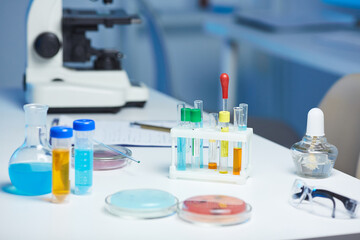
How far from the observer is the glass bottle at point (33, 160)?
946mm

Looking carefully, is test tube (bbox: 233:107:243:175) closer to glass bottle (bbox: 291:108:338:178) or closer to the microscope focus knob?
glass bottle (bbox: 291:108:338:178)

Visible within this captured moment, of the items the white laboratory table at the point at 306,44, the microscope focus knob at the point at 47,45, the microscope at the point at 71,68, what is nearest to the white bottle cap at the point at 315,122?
the microscope at the point at 71,68

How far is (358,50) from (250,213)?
5.29ft

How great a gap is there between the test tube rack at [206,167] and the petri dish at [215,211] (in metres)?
0.12

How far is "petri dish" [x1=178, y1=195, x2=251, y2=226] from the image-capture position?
2.77 feet

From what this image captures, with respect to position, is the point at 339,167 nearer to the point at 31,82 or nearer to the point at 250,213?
the point at 250,213

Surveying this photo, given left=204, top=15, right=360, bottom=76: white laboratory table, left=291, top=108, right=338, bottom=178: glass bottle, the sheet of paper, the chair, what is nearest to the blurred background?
left=204, top=15, right=360, bottom=76: white laboratory table

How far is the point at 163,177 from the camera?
3.50ft

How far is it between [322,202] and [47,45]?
3.19 ft

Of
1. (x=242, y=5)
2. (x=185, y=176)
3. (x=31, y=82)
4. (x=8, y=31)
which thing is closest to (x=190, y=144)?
(x=185, y=176)

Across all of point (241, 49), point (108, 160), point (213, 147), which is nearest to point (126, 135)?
point (108, 160)

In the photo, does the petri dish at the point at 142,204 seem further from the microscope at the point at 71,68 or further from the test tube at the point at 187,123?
the microscope at the point at 71,68

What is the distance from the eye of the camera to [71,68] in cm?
174

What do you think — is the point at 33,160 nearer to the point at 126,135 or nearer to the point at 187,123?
the point at 187,123
